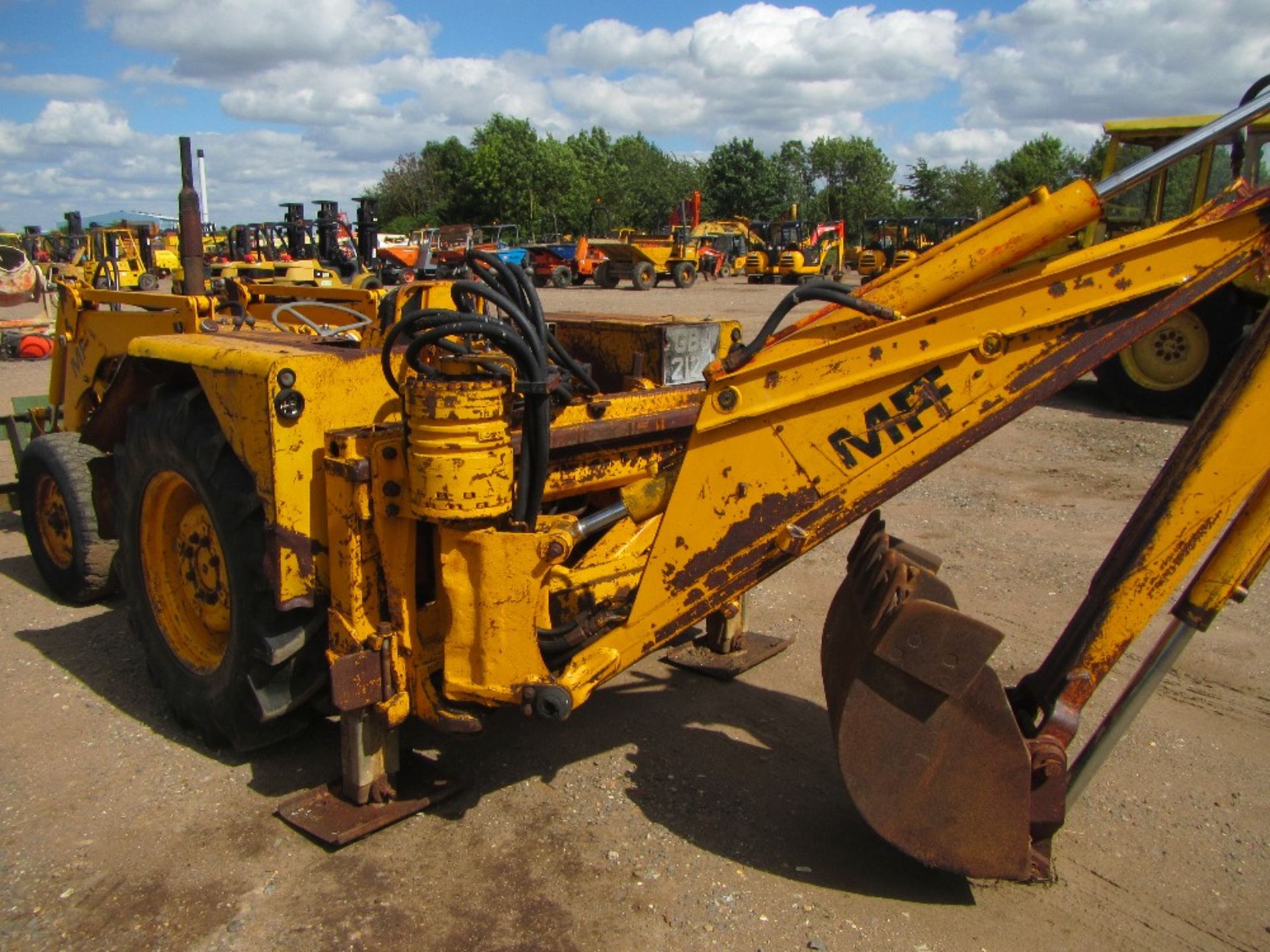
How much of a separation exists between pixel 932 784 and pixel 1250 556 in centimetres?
99

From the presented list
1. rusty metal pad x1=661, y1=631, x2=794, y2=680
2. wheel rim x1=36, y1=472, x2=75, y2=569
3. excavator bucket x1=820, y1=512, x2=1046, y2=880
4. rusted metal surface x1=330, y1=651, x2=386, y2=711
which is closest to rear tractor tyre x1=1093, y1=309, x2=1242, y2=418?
rusty metal pad x1=661, y1=631, x2=794, y2=680

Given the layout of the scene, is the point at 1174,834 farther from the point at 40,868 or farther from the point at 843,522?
the point at 40,868

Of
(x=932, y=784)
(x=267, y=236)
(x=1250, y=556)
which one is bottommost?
(x=932, y=784)

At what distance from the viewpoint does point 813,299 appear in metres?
2.68

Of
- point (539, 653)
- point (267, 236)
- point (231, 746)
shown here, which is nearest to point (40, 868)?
point (231, 746)

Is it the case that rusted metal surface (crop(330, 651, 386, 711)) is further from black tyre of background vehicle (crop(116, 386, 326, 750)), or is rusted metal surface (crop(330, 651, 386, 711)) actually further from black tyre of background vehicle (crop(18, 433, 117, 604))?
black tyre of background vehicle (crop(18, 433, 117, 604))

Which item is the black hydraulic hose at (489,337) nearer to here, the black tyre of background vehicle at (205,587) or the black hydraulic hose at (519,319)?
the black hydraulic hose at (519,319)

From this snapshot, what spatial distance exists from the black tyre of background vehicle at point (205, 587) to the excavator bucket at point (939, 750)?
174 cm

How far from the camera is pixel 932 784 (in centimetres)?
268

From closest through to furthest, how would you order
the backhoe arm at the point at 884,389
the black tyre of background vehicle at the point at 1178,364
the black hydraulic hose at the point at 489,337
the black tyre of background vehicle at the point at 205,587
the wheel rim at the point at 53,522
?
the backhoe arm at the point at 884,389
the black hydraulic hose at the point at 489,337
the black tyre of background vehicle at the point at 205,587
the wheel rim at the point at 53,522
the black tyre of background vehicle at the point at 1178,364

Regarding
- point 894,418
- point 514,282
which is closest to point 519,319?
point 514,282

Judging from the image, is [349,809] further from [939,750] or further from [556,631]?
[939,750]

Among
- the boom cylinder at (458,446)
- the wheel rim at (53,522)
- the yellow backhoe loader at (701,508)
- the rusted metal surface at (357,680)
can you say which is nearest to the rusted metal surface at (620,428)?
the yellow backhoe loader at (701,508)

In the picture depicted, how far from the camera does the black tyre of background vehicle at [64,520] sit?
4934 mm
